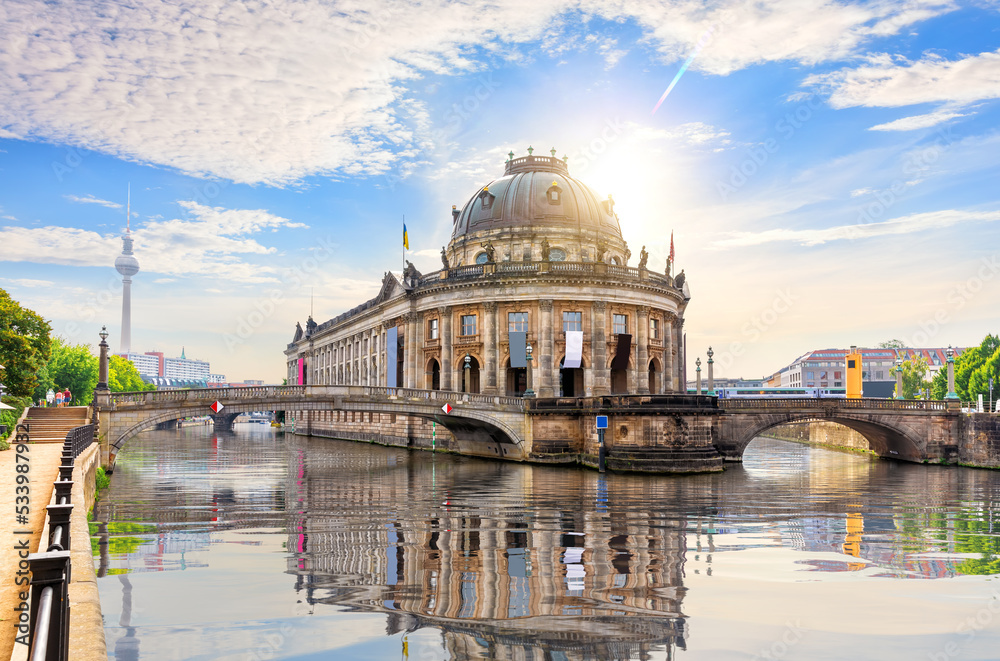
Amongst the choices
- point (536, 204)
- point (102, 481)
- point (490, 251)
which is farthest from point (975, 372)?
point (102, 481)

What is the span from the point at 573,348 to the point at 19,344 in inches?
1657

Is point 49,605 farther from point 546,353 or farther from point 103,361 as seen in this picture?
point 546,353

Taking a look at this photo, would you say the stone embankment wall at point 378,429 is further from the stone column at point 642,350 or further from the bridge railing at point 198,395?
the bridge railing at point 198,395

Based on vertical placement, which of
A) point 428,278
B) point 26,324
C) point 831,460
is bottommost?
point 831,460

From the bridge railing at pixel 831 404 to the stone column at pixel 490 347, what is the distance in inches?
792

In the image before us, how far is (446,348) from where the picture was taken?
222 ft

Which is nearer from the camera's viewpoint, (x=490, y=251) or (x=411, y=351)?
(x=490, y=251)

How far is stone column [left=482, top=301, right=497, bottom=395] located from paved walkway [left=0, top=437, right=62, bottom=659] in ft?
122

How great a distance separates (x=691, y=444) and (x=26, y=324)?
5044 centimetres

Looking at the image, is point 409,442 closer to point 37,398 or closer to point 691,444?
point 691,444

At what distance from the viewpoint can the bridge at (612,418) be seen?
4481cm

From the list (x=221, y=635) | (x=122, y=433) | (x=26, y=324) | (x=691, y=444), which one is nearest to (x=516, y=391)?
(x=691, y=444)

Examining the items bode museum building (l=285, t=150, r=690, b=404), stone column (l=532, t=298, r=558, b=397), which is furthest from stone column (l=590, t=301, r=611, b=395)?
stone column (l=532, t=298, r=558, b=397)

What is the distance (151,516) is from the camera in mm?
26766
